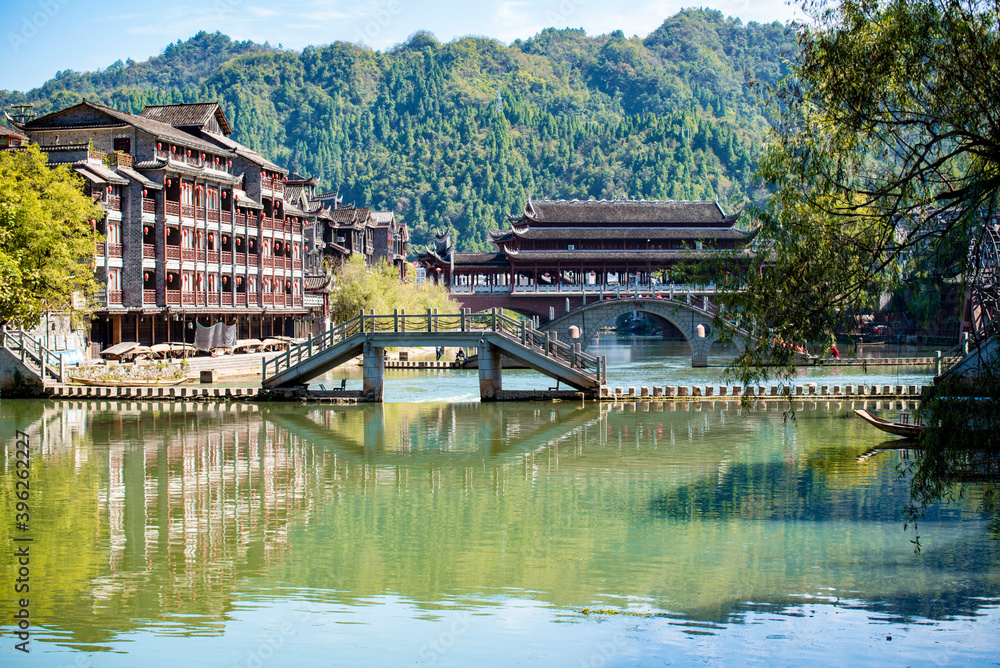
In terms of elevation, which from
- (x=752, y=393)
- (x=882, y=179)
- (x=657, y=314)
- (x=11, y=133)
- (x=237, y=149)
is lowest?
(x=752, y=393)

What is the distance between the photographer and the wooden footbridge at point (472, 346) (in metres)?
41.6

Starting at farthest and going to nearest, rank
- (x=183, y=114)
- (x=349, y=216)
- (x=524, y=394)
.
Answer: (x=349, y=216) → (x=183, y=114) → (x=524, y=394)

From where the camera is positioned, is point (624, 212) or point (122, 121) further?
point (624, 212)

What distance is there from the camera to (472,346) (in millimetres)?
41938

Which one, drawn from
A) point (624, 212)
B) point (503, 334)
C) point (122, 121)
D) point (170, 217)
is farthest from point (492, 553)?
point (624, 212)

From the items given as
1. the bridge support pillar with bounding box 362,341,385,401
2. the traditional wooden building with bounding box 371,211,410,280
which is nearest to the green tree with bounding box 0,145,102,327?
the bridge support pillar with bounding box 362,341,385,401

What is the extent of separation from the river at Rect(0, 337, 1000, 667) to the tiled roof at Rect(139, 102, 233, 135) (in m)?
38.2

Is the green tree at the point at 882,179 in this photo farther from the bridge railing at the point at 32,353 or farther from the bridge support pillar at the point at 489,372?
the bridge railing at the point at 32,353

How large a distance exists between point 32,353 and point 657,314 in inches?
1661

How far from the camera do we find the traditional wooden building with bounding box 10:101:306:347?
57.0m

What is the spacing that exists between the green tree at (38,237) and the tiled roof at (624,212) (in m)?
49.5

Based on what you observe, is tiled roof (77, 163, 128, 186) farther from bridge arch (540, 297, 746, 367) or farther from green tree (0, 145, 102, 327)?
bridge arch (540, 297, 746, 367)

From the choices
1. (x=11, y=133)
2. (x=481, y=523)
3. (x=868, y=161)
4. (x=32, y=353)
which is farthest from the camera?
(x=11, y=133)

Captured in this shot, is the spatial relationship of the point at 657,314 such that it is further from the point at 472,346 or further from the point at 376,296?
the point at 472,346
